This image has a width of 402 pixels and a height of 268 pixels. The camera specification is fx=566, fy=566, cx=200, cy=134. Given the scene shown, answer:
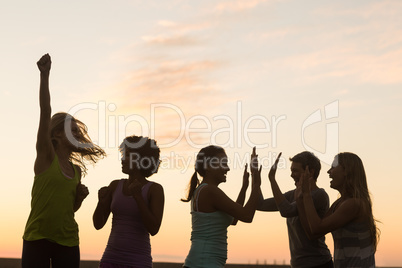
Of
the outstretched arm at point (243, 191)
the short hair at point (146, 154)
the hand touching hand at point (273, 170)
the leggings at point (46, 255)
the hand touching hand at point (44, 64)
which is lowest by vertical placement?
the leggings at point (46, 255)

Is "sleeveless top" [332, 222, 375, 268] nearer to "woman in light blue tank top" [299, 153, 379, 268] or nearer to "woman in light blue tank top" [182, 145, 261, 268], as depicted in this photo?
"woman in light blue tank top" [299, 153, 379, 268]

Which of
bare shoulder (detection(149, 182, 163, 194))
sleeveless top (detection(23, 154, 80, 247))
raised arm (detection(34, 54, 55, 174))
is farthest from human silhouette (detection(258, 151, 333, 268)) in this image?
raised arm (detection(34, 54, 55, 174))

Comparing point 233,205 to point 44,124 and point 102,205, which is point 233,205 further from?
point 44,124

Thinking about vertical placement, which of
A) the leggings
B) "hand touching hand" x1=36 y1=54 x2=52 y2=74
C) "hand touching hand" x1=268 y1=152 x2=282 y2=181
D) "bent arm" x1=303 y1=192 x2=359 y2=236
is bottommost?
the leggings

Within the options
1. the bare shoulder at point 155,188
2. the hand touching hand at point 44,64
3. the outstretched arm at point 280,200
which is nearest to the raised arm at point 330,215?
the outstretched arm at point 280,200

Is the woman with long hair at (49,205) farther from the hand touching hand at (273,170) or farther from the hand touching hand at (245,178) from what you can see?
the hand touching hand at (273,170)

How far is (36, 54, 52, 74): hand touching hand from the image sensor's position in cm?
546

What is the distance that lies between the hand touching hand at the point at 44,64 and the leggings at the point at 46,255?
166cm

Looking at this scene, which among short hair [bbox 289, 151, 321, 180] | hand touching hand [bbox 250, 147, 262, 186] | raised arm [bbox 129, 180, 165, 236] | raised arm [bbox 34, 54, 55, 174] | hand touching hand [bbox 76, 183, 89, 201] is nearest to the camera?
raised arm [bbox 34, 54, 55, 174]

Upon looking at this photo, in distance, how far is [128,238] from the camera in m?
5.77

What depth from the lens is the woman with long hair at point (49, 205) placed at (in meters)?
5.45

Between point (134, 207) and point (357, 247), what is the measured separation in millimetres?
2329

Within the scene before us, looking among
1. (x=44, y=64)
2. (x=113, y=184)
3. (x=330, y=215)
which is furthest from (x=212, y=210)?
(x=44, y=64)

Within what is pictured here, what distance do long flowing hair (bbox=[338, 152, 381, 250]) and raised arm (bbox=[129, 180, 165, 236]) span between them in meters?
1.96
